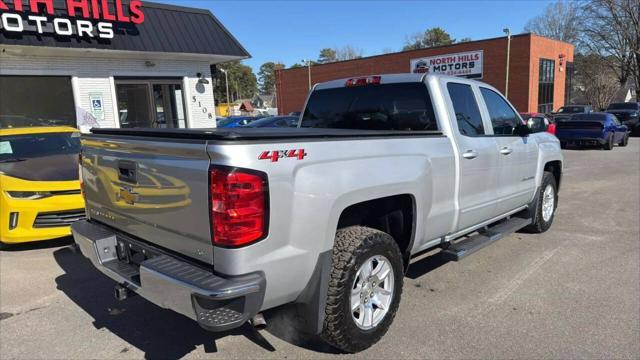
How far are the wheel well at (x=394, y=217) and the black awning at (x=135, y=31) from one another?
32.1 ft

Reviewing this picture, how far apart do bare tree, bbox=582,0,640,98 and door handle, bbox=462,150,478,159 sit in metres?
49.0

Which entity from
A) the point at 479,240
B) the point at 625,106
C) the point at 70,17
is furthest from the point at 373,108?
the point at 625,106

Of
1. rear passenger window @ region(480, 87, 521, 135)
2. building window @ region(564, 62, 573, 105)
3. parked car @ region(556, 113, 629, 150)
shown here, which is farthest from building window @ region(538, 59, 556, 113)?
rear passenger window @ region(480, 87, 521, 135)

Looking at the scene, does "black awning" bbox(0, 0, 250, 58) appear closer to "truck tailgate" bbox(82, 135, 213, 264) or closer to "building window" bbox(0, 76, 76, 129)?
"building window" bbox(0, 76, 76, 129)

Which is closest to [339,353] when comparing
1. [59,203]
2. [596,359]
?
[596,359]

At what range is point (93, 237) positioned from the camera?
3.29 meters

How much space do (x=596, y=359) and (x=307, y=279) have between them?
6.79 ft

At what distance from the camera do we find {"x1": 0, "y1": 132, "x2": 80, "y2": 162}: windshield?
6.31 m

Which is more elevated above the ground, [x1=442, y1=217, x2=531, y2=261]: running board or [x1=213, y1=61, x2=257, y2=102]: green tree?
[x1=213, y1=61, x2=257, y2=102]: green tree

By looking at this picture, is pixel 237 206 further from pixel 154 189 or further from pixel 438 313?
pixel 438 313

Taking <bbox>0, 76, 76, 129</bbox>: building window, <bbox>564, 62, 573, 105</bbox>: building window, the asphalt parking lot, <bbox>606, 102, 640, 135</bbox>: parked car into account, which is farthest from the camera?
<bbox>564, 62, 573, 105</bbox>: building window

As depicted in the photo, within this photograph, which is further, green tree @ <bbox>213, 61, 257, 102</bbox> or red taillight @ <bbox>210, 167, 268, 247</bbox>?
green tree @ <bbox>213, 61, 257, 102</bbox>

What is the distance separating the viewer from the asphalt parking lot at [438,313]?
3.22 meters

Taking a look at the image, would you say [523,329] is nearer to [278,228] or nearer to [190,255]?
[278,228]
